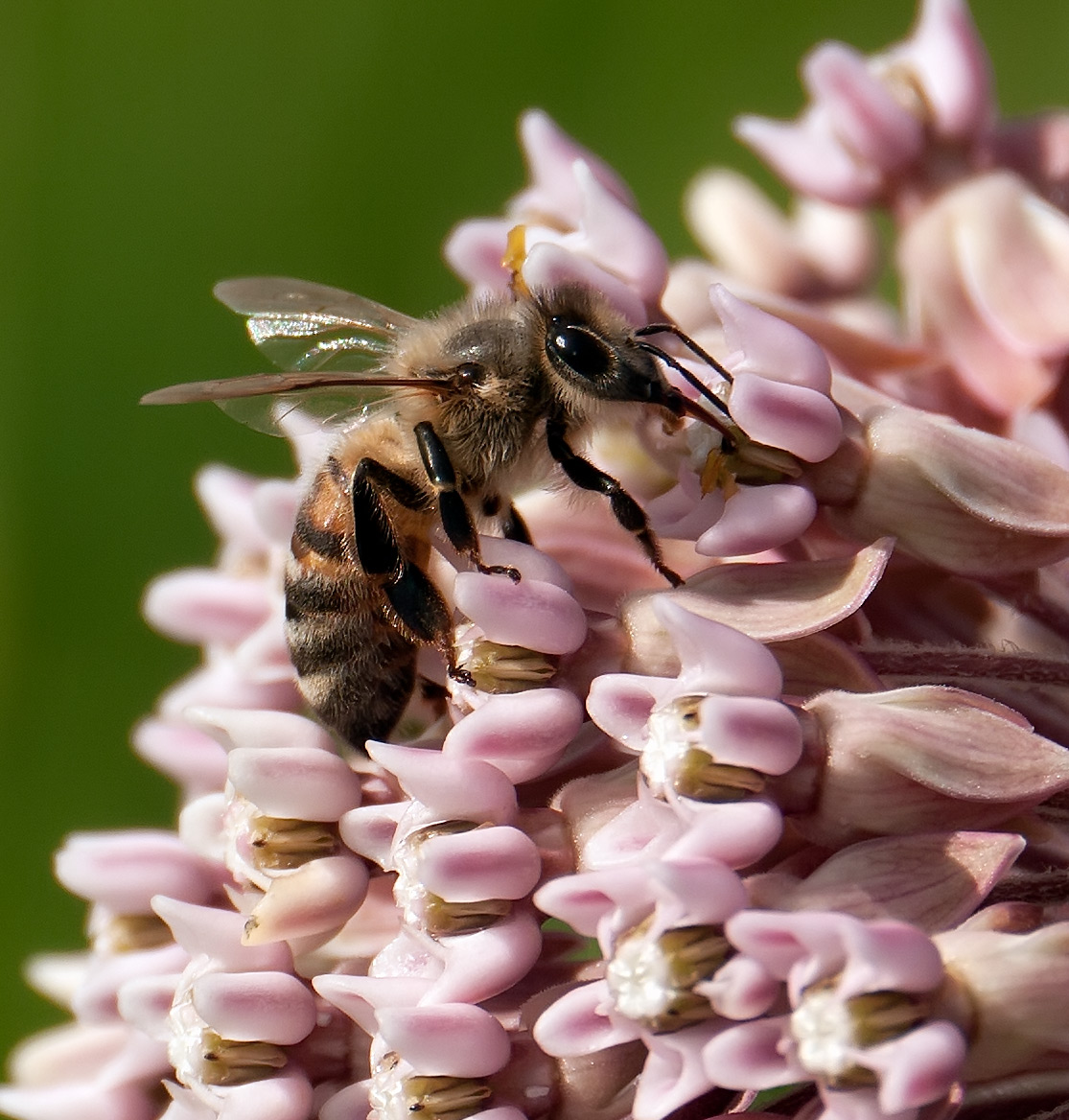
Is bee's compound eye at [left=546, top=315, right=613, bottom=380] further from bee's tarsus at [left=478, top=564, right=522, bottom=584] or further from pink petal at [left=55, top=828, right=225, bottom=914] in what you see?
pink petal at [left=55, top=828, right=225, bottom=914]

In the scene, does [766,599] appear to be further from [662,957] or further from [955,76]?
[955,76]

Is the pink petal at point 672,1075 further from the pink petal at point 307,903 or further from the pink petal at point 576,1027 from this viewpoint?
the pink petal at point 307,903

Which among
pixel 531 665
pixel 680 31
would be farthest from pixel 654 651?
pixel 680 31

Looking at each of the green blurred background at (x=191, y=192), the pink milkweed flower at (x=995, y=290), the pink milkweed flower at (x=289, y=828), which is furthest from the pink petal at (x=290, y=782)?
the green blurred background at (x=191, y=192)

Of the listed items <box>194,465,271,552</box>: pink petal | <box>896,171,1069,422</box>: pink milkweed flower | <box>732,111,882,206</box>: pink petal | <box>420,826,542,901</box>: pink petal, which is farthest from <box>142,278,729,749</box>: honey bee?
<box>732,111,882,206</box>: pink petal

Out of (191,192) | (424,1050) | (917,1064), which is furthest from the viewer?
(191,192)

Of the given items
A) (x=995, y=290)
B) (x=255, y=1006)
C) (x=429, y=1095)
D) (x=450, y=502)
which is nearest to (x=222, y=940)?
(x=255, y=1006)
